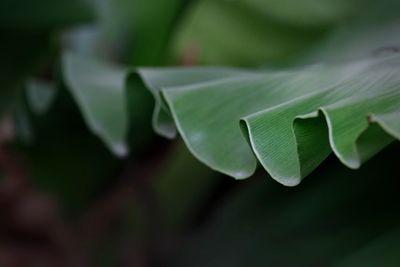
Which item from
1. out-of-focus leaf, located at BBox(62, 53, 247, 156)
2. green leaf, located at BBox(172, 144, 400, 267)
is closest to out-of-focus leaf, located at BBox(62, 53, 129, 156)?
out-of-focus leaf, located at BBox(62, 53, 247, 156)

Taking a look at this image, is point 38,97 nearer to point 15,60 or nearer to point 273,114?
point 15,60

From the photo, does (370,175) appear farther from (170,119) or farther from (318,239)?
(170,119)

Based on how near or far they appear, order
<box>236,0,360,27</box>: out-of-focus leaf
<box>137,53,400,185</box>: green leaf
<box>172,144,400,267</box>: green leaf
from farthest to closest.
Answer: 1. <box>236,0,360,27</box>: out-of-focus leaf
2. <box>172,144,400,267</box>: green leaf
3. <box>137,53,400,185</box>: green leaf

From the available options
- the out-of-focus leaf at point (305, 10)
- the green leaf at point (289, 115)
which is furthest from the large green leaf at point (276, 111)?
the out-of-focus leaf at point (305, 10)

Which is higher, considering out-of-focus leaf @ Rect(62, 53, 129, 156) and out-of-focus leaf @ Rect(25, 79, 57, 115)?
out-of-focus leaf @ Rect(62, 53, 129, 156)

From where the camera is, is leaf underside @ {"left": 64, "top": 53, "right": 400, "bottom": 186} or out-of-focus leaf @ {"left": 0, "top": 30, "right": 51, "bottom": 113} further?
out-of-focus leaf @ {"left": 0, "top": 30, "right": 51, "bottom": 113}

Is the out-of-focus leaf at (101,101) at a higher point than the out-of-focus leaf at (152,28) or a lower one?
higher

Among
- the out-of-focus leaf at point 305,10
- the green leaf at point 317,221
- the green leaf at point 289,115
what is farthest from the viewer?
the out-of-focus leaf at point 305,10

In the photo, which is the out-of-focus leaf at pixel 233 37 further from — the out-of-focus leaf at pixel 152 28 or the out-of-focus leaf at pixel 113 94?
the out-of-focus leaf at pixel 113 94

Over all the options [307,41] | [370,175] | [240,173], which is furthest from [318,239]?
[307,41]

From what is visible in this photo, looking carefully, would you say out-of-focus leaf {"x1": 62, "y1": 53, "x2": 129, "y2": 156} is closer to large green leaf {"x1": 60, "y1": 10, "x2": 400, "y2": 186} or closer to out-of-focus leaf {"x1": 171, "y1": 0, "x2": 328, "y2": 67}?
large green leaf {"x1": 60, "y1": 10, "x2": 400, "y2": 186}
